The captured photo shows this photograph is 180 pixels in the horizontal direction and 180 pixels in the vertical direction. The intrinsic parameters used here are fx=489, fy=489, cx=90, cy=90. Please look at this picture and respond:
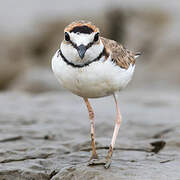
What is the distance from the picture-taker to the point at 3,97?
980 centimetres

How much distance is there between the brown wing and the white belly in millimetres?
98

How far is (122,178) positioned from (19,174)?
3.75 ft

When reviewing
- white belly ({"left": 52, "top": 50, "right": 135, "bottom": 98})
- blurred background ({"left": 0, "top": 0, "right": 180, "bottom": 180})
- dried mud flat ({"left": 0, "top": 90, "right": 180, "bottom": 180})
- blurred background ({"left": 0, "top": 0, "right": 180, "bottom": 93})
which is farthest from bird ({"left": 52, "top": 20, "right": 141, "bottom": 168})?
blurred background ({"left": 0, "top": 0, "right": 180, "bottom": 93})

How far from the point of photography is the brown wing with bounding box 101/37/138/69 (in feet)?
16.5

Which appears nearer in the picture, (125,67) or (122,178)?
(122,178)

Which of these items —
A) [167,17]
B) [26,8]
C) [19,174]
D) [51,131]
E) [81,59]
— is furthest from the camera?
[26,8]

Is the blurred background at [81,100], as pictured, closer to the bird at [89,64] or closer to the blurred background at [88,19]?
the blurred background at [88,19]

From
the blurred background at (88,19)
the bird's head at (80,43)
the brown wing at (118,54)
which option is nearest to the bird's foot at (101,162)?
the brown wing at (118,54)


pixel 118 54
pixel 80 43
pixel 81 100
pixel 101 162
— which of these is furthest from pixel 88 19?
pixel 80 43

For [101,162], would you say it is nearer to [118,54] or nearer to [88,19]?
[118,54]

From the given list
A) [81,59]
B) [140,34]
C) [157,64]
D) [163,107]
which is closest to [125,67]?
[81,59]

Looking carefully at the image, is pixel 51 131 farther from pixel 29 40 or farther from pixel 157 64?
pixel 29 40

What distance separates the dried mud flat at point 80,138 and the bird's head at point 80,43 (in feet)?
3.80

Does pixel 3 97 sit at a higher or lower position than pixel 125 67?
lower
